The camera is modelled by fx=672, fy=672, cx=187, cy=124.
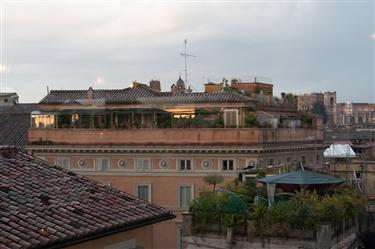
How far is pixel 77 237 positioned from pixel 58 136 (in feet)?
99.5

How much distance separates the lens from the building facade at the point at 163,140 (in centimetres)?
3616

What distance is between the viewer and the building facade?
36156 millimetres

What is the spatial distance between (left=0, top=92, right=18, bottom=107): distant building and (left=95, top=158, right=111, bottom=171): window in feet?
95.3

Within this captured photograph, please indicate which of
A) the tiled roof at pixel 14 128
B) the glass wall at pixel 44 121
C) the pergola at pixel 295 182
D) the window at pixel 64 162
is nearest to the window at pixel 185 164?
the window at pixel 64 162

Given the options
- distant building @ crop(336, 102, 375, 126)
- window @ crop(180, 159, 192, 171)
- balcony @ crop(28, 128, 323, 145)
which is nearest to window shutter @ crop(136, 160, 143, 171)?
balcony @ crop(28, 128, 323, 145)

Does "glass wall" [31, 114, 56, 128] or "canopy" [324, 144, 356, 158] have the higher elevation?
"glass wall" [31, 114, 56, 128]

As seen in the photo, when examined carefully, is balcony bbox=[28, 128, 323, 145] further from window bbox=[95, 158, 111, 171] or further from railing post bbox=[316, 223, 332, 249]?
railing post bbox=[316, 223, 332, 249]

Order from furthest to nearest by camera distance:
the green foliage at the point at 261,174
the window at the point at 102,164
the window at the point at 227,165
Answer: the window at the point at 102,164, the window at the point at 227,165, the green foliage at the point at 261,174

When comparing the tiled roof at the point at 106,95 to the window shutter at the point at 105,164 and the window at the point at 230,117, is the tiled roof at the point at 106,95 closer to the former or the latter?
the window shutter at the point at 105,164

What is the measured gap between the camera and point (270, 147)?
119 feet

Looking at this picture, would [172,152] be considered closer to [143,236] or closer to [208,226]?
[208,226]

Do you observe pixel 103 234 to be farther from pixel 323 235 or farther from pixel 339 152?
pixel 339 152

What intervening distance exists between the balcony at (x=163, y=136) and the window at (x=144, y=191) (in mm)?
2385

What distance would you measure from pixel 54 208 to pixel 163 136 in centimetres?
2681
